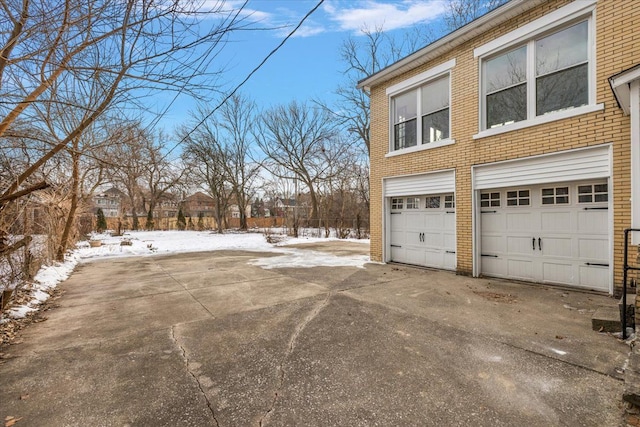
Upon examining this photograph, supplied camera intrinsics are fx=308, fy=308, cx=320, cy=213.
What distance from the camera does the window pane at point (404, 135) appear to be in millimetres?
8492

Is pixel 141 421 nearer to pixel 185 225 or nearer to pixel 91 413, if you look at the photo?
pixel 91 413

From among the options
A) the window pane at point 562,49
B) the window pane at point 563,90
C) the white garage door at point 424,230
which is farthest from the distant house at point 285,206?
the window pane at point 562,49

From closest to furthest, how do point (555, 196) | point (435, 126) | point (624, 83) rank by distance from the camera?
point (624, 83) → point (555, 196) → point (435, 126)

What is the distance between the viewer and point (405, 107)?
8.69 meters

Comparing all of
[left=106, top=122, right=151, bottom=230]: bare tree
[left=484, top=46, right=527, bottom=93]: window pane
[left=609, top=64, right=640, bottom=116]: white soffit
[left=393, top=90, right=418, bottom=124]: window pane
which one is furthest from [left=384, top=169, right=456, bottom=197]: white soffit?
[left=106, top=122, right=151, bottom=230]: bare tree

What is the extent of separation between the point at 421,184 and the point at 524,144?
8.24 ft

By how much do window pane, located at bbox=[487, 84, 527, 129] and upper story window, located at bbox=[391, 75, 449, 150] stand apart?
3.43ft

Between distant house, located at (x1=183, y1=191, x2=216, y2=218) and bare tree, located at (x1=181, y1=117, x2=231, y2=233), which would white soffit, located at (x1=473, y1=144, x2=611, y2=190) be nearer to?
bare tree, located at (x1=181, y1=117, x2=231, y2=233)

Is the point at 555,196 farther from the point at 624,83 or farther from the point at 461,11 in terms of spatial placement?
the point at 461,11

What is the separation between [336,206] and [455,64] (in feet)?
61.1

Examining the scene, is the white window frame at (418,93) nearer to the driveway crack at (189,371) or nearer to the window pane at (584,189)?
the window pane at (584,189)

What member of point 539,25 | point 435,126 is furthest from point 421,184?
point 539,25

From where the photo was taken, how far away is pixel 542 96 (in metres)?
6.06

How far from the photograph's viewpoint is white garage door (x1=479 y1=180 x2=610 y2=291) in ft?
18.0
